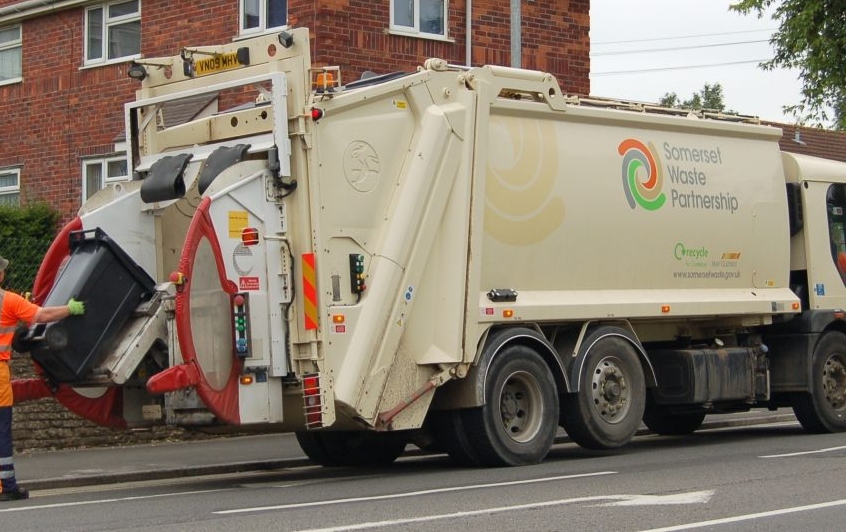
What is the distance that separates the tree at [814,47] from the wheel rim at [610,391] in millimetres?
11164

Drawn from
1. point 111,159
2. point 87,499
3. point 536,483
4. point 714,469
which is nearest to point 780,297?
point 714,469

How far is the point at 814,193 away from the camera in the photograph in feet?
52.3

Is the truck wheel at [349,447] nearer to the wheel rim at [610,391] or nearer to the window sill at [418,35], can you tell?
the wheel rim at [610,391]

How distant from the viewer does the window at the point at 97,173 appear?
2173cm

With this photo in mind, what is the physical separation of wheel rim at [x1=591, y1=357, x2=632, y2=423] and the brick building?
268 inches

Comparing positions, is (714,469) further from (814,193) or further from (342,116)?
(814,193)

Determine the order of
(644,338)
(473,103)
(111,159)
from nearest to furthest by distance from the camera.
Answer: (473,103), (644,338), (111,159)

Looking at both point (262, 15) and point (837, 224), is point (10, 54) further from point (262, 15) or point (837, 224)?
point (837, 224)

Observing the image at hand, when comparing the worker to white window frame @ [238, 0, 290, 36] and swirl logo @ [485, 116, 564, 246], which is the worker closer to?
swirl logo @ [485, 116, 564, 246]

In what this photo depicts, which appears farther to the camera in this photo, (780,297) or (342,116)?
(780,297)

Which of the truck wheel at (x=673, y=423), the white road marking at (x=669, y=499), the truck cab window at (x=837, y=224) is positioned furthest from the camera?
the truck wheel at (x=673, y=423)

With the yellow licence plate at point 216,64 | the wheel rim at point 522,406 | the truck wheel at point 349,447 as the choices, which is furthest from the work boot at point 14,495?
the wheel rim at point 522,406

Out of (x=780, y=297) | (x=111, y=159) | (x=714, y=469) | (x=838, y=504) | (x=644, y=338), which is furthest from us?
(x=111, y=159)

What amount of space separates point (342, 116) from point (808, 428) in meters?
6.89
